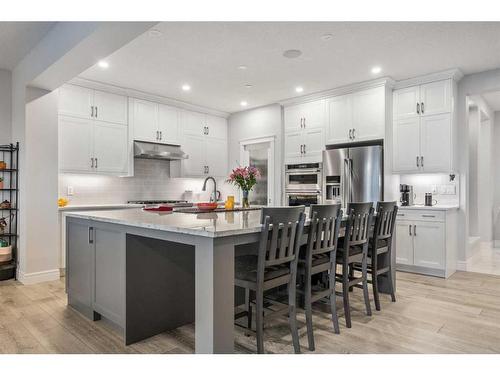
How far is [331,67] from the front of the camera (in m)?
4.25

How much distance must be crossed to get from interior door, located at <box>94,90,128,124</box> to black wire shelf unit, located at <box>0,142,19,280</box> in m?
1.20

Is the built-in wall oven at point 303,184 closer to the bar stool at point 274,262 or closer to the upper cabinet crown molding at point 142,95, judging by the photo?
the upper cabinet crown molding at point 142,95

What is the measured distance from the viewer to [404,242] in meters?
4.52

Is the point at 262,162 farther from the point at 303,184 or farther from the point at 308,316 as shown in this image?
the point at 308,316

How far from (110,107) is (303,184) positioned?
3177mm

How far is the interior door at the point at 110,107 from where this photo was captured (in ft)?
16.2

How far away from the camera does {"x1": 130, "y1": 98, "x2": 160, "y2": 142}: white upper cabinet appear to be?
538 centimetres

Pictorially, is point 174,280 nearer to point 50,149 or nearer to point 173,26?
point 173,26

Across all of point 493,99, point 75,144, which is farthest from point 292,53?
point 493,99

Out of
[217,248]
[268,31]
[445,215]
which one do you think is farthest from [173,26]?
[445,215]

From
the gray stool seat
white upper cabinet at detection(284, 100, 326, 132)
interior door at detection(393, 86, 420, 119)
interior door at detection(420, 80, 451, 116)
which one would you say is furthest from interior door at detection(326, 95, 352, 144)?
the gray stool seat

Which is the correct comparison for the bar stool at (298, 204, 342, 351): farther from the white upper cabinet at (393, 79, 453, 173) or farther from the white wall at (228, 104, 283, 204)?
the white wall at (228, 104, 283, 204)

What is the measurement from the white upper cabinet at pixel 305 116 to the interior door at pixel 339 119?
14cm

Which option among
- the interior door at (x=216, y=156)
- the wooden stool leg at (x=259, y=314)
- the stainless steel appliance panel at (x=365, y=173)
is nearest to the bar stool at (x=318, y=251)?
the wooden stool leg at (x=259, y=314)
